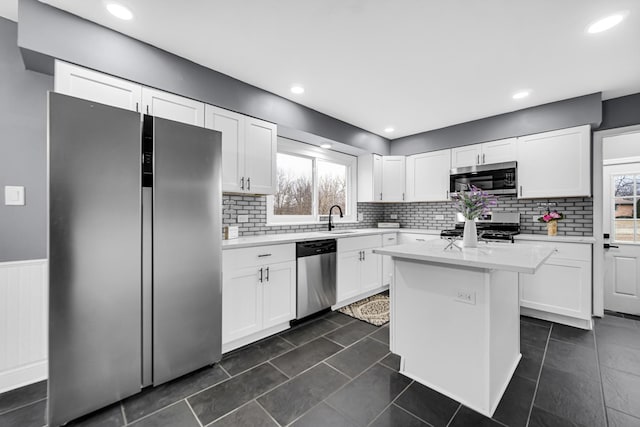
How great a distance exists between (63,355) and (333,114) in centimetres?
334

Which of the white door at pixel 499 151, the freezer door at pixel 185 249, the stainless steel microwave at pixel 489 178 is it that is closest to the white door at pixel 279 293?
the freezer door at pixel 185 249

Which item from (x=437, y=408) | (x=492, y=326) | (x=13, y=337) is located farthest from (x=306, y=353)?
(x=13, y=337)

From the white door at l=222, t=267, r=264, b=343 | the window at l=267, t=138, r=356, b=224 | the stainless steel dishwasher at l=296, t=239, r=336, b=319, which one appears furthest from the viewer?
the window at l=267, t=138, r=356, b=224

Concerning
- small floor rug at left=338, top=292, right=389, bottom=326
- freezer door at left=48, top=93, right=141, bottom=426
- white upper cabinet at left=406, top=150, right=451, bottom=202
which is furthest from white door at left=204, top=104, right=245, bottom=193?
white upper cabinet at left=406, top=150, right=451, bottom=202

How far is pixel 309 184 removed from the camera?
3898mm

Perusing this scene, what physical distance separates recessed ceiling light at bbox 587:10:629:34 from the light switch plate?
4139 mm

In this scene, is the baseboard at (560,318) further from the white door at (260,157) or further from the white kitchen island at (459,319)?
the white door at (260,157)

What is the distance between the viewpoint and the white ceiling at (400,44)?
1.70 m

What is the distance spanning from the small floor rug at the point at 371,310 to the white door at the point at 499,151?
7.81ft

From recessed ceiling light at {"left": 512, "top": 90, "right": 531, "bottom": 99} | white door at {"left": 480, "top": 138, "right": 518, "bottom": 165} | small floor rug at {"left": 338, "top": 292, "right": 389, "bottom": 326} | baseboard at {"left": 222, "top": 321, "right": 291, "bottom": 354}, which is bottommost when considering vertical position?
small floor rug at {"left": 338, "top": 292, "right": 389, "bottom": 326}

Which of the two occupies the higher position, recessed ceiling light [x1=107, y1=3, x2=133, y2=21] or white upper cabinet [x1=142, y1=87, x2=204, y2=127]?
recessed ceiling light [x1=107, y1=3, x2=133, y2=21]

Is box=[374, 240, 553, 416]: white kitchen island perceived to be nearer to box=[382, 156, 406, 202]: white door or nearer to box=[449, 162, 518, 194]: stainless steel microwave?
box=[449, 162, 518, 194]: stainless steel microwave

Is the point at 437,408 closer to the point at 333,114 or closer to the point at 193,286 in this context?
the point at 193,286

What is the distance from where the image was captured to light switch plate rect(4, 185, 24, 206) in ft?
5.93
